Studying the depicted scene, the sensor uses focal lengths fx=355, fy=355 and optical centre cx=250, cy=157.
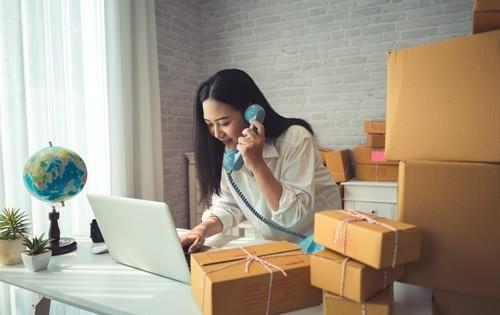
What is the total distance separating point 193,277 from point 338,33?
2776 mm

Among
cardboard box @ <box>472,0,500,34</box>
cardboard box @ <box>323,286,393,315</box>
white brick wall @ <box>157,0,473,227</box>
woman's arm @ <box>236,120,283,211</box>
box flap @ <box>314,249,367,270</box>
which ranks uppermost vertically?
white brick wall @ <box>157,0,473,227</box>

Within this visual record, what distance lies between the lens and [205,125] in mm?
1554

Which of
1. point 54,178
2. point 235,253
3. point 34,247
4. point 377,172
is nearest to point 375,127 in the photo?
point 377,172

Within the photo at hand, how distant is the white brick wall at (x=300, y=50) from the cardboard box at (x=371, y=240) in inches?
94.7

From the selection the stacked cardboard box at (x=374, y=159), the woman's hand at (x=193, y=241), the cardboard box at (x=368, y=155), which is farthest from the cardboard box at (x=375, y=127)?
the woman's hand at (x=193, y=241)

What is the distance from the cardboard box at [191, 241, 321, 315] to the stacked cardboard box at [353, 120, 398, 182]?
75.8 inches

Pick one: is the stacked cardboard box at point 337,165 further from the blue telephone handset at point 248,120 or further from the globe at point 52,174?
the globe at point 52,174

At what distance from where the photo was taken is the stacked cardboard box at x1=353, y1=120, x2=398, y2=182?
2.60m

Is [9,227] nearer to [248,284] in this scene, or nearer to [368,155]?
[248,284]

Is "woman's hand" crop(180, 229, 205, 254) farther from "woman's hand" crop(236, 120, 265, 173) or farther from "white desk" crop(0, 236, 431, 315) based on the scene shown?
"woman's hand" crop(236, 120, 265, 173)

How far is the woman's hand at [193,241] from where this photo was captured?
1.22m

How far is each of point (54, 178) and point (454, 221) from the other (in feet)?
4.10

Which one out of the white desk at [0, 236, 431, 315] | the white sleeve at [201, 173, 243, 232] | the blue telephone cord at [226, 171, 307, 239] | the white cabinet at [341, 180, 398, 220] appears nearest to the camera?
the white desk at [0, 236, 431, 315]

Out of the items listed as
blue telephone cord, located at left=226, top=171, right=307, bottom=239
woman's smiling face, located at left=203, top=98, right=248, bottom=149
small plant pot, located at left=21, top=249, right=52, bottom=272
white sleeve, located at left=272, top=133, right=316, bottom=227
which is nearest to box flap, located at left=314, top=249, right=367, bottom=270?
white sleeve, located at left=272, top=133, right=316, bottom=227
